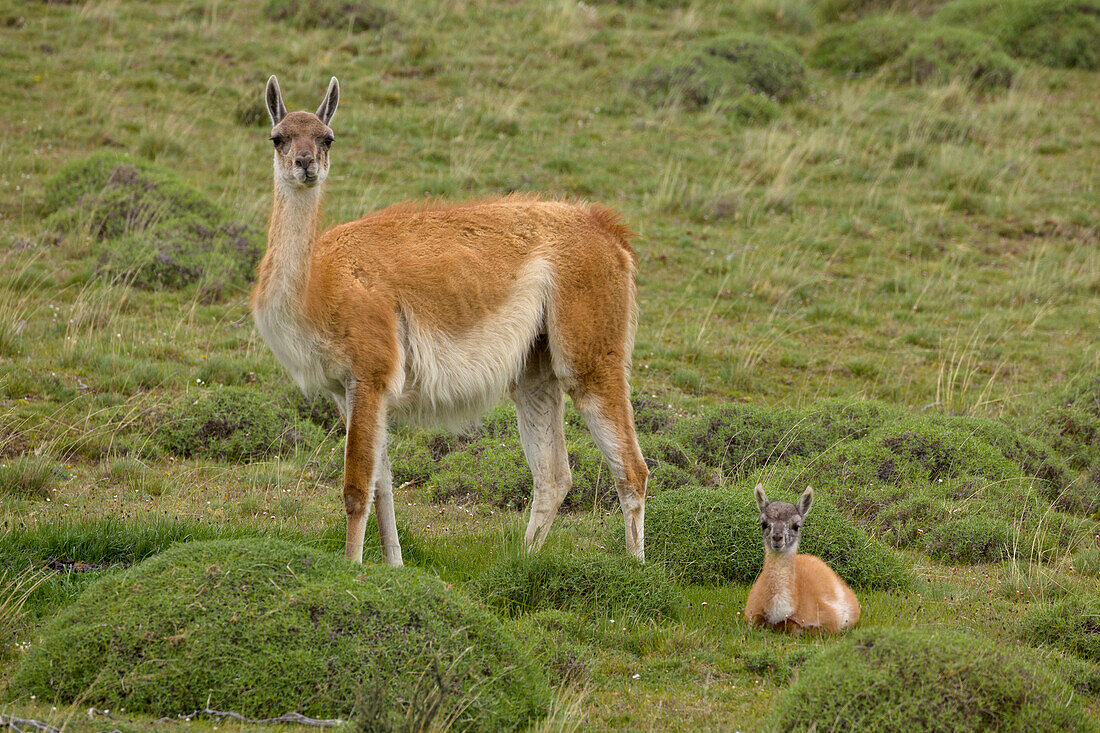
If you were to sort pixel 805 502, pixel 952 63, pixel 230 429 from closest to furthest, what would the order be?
pixel 805 502
pixel 230 429
pixel 952 63

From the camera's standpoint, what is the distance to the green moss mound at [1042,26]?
21.2 metres

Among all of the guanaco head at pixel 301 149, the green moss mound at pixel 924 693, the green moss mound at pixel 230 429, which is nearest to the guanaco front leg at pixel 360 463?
the guanaco head at pixel 301 149

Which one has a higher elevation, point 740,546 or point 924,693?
point 924,693

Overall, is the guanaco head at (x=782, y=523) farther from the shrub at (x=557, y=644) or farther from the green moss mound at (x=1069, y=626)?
the green moss mound at (x=1069, y=626)

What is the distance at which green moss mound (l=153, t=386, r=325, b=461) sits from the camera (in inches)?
358

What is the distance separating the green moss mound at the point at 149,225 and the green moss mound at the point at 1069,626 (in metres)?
8.80

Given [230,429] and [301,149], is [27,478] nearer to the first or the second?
[230,429]

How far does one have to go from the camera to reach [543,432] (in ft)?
25.2

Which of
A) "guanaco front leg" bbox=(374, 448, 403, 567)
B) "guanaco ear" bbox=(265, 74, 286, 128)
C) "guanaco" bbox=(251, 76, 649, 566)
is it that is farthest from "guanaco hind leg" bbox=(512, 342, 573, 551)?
"guanaco ear" bbox=(265, 74, 286, 128)

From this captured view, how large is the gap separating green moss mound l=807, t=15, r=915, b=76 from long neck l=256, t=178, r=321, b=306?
15865mm

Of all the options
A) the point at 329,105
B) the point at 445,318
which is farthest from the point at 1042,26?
the point at 329,105

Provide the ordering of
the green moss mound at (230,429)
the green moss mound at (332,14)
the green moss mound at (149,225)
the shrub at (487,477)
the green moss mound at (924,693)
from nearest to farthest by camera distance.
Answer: the green moss mound at (924,693), the shrub at (487,477), the green moss mound at (230,429), the green moss mound at (149,225), the green moss mound at (332,14)

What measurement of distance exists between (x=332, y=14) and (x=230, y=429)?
A: 12102 millimetres

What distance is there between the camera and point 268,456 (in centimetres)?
917
